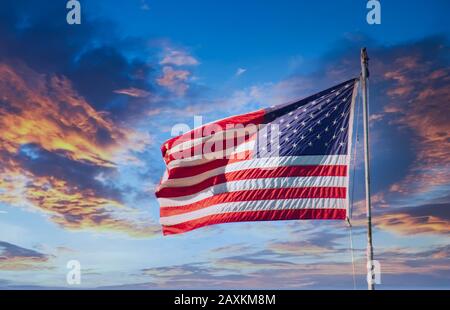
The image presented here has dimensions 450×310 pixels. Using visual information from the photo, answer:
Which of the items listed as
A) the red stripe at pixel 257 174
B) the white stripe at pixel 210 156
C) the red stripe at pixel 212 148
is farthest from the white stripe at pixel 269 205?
the red stripe at pixel 212 148

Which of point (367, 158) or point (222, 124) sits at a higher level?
point (222, 124)

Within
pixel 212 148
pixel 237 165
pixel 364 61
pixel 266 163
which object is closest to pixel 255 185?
pixel 266 163

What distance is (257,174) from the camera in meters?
19.8

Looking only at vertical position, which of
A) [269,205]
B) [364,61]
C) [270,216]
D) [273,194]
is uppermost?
[364,61]

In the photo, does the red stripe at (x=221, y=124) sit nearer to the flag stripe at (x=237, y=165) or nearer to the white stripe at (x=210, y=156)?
the white stripe at (x=210, y=156)

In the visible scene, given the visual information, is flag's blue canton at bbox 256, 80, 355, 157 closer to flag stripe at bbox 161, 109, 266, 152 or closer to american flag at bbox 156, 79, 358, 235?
american flag at bbox 156, 79, 358, 235

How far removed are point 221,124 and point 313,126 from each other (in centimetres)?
352

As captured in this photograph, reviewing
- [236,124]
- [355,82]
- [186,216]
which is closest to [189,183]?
[186,216]

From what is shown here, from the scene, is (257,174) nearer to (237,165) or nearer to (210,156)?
(237,165)

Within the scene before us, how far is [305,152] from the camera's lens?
757 inches

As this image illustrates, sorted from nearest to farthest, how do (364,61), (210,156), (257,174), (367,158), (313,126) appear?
(367,158) < (364,61) < (313,126) < (257,174) < (210,156)

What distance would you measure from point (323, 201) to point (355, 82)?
416 cm

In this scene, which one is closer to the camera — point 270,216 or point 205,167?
point 270,216

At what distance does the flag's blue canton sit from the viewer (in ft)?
62.8
